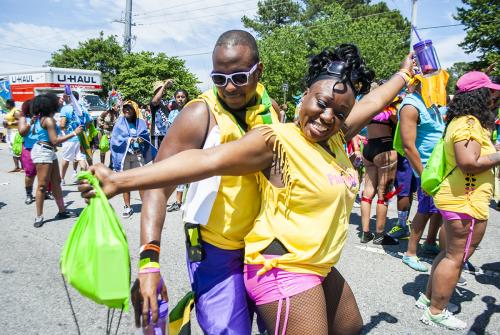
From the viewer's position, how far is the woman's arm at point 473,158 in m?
2.81

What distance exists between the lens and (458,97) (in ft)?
10.1

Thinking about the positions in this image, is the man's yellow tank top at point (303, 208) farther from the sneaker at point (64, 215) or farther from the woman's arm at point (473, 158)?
the sneaker at point (64, 215)

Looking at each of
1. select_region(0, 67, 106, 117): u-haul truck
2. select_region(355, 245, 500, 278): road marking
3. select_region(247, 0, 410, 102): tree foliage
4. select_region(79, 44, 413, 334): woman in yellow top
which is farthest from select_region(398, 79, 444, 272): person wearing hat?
select_region(247, 0, 410, 102): tree foliage

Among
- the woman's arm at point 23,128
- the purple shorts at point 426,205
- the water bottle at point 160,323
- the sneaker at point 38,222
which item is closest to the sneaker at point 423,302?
the purple shorts at point 426,205

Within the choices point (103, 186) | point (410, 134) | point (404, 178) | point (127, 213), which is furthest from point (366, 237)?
point (103, 186)

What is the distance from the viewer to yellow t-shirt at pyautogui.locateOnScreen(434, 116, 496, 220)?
2.88m

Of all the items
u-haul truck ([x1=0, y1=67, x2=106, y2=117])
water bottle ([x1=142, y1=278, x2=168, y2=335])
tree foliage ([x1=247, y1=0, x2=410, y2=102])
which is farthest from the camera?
tree foliage ([x1=247, y1=0, x2=410, y2=102])

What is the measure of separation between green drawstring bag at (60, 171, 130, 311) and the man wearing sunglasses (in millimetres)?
373

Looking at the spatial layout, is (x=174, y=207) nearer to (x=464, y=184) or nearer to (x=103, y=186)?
(x=464, y=184)

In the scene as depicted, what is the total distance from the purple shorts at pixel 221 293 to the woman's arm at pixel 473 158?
5.99 feet

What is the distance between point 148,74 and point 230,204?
2666 centimetres

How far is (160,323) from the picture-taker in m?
1.61

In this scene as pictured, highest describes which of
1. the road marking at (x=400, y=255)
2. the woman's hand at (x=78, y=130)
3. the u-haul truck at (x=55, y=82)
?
the u-haul truck at (x=55, y=82)

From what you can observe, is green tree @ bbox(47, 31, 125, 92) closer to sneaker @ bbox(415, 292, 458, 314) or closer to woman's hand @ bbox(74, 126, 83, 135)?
woman's hand @ bbox(74, 126, 83, 135)
